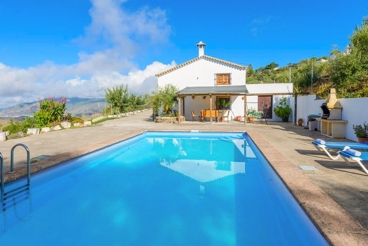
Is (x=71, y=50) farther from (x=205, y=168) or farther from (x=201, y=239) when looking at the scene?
(x=201, y=239)

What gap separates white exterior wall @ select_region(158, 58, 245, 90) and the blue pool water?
51.6 ft

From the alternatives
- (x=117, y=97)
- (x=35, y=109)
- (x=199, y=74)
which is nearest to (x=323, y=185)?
(x=35, y=109)

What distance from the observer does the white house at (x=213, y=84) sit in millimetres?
21156

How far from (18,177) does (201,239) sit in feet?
14.9

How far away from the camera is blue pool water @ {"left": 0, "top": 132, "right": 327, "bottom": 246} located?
3629 millimetres

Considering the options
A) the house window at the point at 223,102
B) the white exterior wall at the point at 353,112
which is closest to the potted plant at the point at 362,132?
the white exterior wall at the point at 353,112

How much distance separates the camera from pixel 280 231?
145 inches

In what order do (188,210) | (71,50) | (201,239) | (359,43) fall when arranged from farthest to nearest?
1. (71,50)
2. (359,43)
3. (188,210)
4. (201,239)

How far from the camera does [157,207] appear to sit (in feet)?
15.5

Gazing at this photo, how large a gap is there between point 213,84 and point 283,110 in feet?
22.7

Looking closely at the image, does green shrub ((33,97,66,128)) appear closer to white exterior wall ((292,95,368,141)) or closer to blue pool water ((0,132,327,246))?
blue pool water ((0,132,327,246))

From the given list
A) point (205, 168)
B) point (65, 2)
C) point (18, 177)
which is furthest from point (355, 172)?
point (65, 2)

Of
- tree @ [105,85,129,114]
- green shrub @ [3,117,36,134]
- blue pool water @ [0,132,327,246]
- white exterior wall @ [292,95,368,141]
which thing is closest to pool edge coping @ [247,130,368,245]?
blue pool water @ [0,132,327,246]

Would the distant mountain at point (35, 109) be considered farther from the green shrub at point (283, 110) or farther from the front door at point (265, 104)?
the green shrub at point (283, 110)
